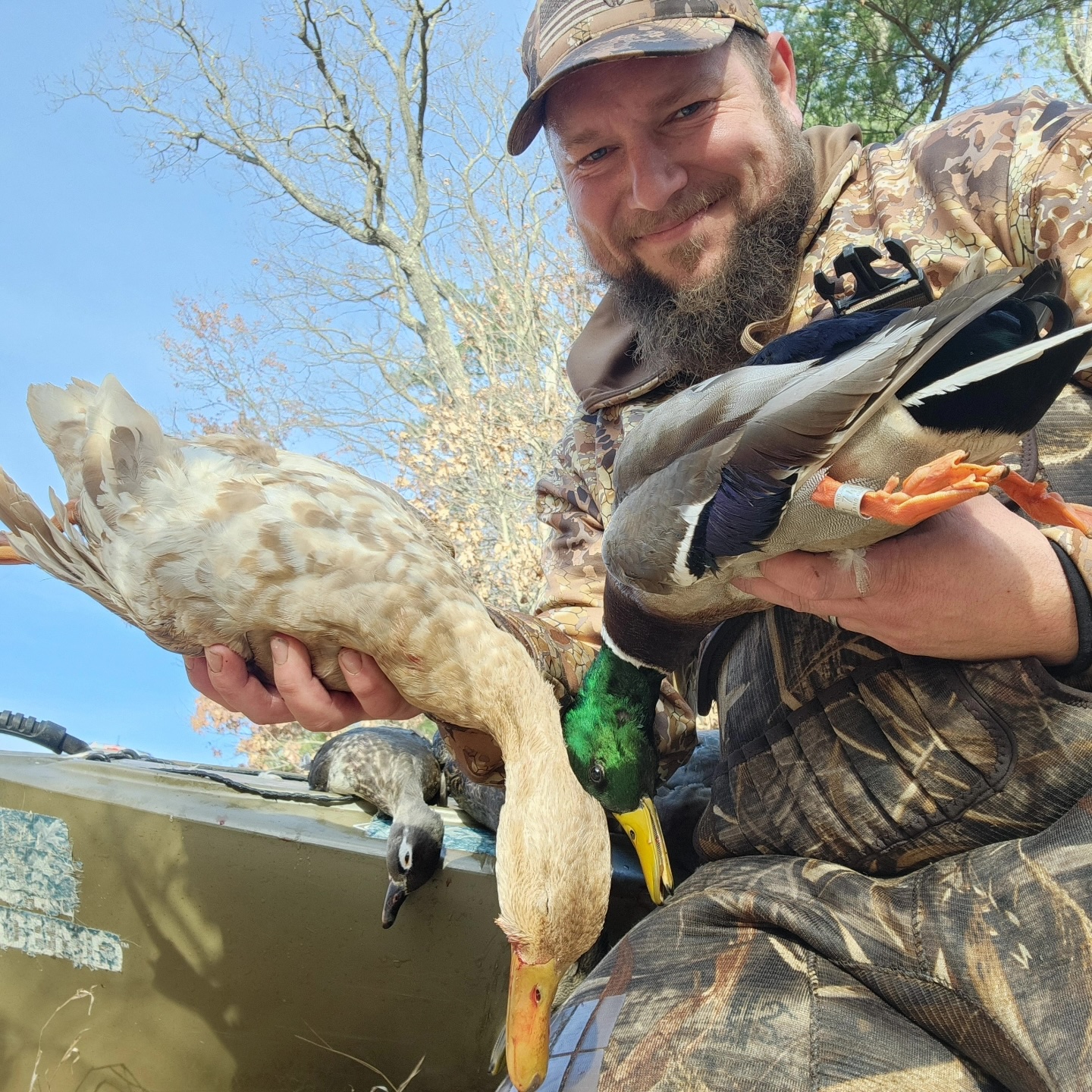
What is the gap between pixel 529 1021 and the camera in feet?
7.19

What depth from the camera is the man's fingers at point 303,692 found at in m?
2.45

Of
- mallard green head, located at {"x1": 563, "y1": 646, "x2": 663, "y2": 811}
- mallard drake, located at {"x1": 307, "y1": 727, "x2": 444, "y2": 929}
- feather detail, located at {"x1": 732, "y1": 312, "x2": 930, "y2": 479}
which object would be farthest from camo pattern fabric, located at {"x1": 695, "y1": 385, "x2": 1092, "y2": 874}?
mallard drake, located at {"x1": 307, "y1": 727, "x2": 444, "y2": 929}

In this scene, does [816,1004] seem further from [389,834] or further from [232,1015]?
[232,1015]

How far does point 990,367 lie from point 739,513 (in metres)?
0.54

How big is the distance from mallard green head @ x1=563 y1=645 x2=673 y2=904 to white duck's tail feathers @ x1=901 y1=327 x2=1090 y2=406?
49.3 inches

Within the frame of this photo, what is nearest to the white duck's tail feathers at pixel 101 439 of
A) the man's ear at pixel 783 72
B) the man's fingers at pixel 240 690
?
the man's fingers at pixel 240 690

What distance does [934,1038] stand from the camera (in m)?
1.99

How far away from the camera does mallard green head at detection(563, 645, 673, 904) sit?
103 inches

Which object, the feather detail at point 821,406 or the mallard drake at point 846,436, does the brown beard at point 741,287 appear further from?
the feather detail at point 821,406

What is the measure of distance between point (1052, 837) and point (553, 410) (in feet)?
36.5

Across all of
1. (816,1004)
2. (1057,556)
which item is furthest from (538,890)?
(1057,556)

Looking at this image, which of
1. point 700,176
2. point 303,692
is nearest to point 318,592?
point 303,692

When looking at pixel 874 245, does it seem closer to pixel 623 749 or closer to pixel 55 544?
pixel 623 749

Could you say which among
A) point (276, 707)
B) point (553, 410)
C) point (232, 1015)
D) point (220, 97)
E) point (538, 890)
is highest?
point (220, 97)
